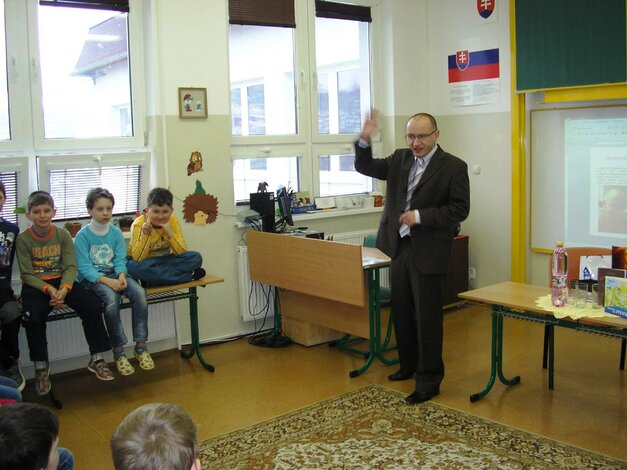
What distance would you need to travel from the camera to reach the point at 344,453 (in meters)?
3.38

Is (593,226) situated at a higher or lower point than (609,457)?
higher

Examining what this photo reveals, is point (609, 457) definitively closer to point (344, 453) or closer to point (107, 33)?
point (344, 453)

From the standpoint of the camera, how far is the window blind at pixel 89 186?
188 inches

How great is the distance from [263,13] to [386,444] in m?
3.59

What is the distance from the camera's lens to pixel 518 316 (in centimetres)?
381

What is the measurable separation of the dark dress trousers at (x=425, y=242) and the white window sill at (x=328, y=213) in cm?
156

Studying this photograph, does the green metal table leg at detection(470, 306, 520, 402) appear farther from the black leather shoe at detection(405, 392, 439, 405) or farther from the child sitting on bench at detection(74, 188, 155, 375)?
the child sitting on bench at detection(74, 188, 155, 375)

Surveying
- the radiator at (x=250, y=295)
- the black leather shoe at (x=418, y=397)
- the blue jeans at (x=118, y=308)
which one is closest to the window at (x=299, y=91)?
the radiator at (x=250, y=295)

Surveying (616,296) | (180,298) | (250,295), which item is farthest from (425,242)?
(250,295)

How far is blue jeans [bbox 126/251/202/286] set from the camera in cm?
447

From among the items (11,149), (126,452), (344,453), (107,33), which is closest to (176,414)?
(126,452)

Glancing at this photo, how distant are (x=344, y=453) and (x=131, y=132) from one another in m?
2.90

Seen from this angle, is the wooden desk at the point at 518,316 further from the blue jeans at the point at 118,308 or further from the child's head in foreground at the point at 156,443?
the child's head in foreground at the point at 156,443

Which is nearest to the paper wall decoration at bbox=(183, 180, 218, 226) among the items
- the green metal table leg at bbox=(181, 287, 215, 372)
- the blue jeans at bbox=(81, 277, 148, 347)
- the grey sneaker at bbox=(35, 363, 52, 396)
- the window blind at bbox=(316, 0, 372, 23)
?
the green metal table leg at bbox=(181, 287, 215, 372)
